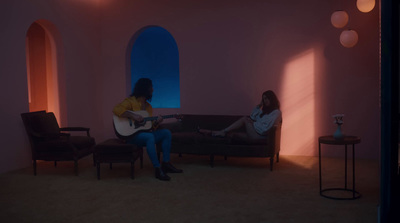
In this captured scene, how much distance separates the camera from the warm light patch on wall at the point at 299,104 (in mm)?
6656

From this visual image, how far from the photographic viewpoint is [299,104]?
265 inches

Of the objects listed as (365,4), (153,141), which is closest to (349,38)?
(365,4)

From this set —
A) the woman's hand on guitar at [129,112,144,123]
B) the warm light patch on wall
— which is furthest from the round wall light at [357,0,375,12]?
the woman's hand on guitar at [129,112,144,123]

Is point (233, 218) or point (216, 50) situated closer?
point (233, 218)

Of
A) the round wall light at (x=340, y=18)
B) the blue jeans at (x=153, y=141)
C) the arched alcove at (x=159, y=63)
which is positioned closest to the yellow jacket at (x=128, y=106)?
the blue jeans at (x=153, y=141)

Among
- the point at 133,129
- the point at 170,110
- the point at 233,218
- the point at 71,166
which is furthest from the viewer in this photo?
the point at 170,110

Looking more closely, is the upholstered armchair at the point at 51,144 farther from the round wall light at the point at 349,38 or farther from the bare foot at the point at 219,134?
the round wall light at the point at 349,38

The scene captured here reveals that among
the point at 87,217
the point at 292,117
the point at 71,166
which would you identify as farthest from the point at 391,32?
the point at 71,166

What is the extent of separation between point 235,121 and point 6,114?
334 centimetres

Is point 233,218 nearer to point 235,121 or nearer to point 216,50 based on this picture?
point 235,121

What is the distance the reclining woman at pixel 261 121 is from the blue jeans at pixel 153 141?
78 centimetres

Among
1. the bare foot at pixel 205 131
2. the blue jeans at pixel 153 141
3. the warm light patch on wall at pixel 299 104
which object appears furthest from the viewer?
the warm light patch on wall at pixel 299 104

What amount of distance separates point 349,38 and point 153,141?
317cm

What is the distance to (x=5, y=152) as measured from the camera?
568cm
